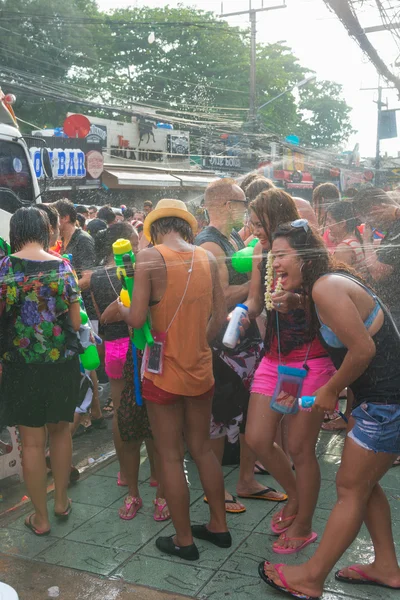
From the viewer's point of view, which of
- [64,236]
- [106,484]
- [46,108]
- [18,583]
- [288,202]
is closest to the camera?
[18,583]

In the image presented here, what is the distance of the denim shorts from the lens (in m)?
2.74

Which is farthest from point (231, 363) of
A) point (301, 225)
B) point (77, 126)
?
point (77, 126)

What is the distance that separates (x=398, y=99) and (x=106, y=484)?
9.26 ft

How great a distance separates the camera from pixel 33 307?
3.57 m

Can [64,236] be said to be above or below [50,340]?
above

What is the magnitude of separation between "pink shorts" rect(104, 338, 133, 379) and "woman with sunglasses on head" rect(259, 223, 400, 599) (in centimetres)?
161

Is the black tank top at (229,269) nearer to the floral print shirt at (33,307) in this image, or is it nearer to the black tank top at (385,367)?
the floral print shirt at (33,307)

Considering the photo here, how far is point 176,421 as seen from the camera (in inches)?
130

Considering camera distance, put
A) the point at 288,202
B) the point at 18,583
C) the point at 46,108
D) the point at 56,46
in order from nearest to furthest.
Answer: the point at 18,583, the point at 288,202, the point at 56,46, the point at 46,108

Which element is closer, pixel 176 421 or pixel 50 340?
pixel 176 421

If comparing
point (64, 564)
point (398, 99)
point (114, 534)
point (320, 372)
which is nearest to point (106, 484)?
point (114, 534)

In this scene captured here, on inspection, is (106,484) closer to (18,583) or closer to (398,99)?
(18,583)

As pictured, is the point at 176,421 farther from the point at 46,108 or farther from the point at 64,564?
the point at 46,108

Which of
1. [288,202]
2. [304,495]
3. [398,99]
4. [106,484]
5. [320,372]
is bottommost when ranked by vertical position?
[106,484]
